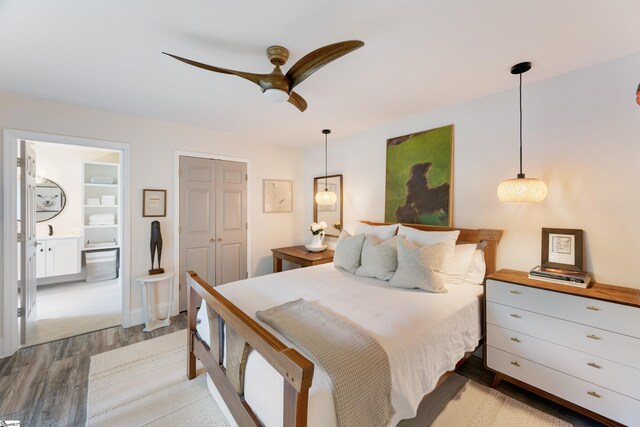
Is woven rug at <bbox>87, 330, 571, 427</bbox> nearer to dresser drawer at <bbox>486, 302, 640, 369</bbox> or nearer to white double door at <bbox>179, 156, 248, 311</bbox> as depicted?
dresser drawer at <bbox>486, 302, 640, 369</bbox>

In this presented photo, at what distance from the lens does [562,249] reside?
2.00m

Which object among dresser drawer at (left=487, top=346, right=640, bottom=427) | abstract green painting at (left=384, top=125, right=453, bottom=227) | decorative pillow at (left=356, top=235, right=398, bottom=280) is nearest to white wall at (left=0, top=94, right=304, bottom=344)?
abstract green painting at (left=384, top=125, right=453, bottom=227)

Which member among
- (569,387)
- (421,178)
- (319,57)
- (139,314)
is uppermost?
(319,57)

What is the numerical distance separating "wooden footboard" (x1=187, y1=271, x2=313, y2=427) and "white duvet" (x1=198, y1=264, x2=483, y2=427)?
0.08m

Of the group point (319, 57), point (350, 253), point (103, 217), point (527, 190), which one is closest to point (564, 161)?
point (527, 190)

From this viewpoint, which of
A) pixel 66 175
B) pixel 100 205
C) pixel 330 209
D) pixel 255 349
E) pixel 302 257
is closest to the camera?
pixel 255 349

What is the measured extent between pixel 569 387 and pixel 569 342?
294mm

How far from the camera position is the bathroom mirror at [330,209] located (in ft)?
12.7

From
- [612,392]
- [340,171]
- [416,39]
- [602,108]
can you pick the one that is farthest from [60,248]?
[602,108]

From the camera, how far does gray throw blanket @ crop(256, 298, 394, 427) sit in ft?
3.53

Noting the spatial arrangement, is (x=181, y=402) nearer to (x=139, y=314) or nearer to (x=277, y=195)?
(x=139, y=314)

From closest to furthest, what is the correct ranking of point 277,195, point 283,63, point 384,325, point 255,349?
point 255,349 → point 384,325 → point 283,63 → point 277,195

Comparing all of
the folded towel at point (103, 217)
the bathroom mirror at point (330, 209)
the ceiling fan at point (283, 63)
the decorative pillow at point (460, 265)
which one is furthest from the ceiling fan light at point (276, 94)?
the folded towel at point (103, 217)

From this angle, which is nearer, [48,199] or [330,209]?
[330,209]
